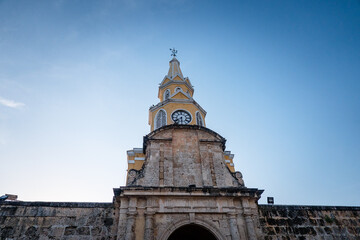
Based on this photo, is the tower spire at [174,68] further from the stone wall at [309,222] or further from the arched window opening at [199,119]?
the stone wall at [309,222]

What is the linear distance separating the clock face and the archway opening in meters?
10.4

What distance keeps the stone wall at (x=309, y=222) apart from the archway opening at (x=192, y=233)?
2.37 m

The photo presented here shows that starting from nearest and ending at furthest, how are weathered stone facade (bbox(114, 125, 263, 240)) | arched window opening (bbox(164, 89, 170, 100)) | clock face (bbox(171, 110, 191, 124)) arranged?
weathered stone facade (bbox(114, 125, 263, 240)), clock face (bbox(171, 110, 191, 124)), arched window opening (bbox(164, 89, 170, 100))

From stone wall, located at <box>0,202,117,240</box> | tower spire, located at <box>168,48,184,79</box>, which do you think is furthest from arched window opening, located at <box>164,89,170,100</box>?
stone wall, located at <box>0,202,117,240</box>

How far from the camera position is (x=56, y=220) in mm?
8844

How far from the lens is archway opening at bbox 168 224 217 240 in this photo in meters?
9.14

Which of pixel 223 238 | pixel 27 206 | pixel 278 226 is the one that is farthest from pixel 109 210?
pixel 278 226

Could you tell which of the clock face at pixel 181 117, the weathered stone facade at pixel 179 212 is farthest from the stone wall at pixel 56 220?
the clock face at pixel 181 117

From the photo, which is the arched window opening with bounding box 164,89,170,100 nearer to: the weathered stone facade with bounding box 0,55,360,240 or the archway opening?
the weathered stone facade with bounding box 0,55,360,240

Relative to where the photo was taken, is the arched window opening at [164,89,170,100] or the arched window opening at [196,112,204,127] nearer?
the arched window opening at [196,112,204,127]

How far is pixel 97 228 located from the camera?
8.73 metres

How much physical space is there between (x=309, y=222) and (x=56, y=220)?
10572 mm

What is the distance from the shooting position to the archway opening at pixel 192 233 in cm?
914

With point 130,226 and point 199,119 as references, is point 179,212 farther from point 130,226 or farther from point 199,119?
point 199,119
